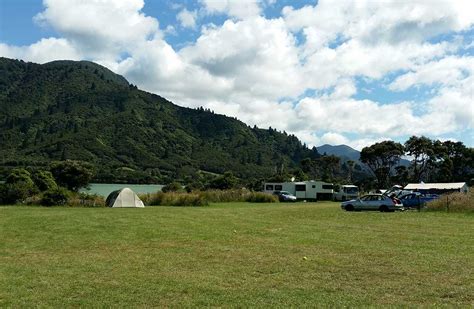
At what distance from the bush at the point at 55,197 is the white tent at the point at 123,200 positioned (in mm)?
3175

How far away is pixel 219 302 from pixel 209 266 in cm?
296

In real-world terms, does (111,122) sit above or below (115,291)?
above

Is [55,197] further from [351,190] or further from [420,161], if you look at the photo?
[420,161]

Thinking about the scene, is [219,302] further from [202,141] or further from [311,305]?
[202,141]

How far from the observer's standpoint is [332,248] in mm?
12625

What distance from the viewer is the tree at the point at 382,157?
80875 millimetres

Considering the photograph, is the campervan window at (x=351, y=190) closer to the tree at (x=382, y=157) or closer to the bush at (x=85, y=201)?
the tree at (x=382, y=157)

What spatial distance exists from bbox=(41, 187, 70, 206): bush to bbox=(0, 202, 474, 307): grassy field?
1900cm

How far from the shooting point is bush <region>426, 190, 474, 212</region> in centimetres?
2783

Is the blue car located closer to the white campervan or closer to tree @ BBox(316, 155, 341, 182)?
the white campervan

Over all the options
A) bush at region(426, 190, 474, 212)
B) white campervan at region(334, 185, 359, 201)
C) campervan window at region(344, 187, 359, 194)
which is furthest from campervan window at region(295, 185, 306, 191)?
bush at region(426, 190, 474, 212)

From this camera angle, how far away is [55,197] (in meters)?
35.2

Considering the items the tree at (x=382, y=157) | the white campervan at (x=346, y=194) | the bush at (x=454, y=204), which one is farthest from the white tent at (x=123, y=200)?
the tree at (x=382, y=157)

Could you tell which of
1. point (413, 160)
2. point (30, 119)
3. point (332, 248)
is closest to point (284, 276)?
point (332, 248)
